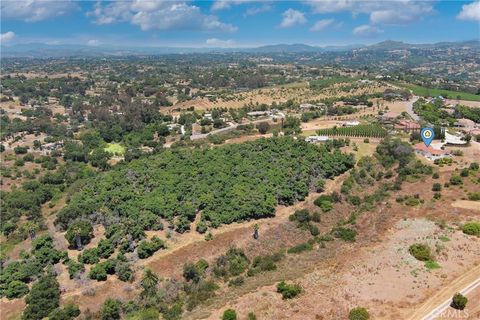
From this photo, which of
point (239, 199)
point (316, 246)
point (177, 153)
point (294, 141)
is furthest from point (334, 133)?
point (316, 246)

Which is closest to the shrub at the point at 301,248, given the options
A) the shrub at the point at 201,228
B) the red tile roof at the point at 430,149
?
the shrub at the point at 201,228

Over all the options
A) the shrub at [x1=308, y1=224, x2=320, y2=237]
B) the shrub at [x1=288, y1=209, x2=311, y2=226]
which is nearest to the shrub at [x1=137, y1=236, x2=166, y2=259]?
the shrub at [x1=288, y1=209, x2=311, y2=226]

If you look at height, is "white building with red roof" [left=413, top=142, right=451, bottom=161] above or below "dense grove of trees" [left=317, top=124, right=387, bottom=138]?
below

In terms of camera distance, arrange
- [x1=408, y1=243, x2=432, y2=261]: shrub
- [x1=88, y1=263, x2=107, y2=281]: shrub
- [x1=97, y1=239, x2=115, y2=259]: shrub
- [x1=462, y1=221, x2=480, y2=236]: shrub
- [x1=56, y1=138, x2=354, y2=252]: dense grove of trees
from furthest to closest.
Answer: [x1=56, y1=138, x2=354, y2=252]: dense grove of trees, [x1=97, y1=239, x2=115, y2=259]: shrub, [x1=88, y1=263, x2=107, y2=281]: shrub, [x1=462, y1=221, x2=480, y2=236]: shrub, [x1=408, y1=243, x2=432, y2=261]: shrub

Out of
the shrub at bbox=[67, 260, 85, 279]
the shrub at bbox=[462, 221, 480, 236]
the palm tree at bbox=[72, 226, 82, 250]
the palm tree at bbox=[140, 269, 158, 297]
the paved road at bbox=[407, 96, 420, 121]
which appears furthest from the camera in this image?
the paved road at bbox=[407, 96, 420, 121]

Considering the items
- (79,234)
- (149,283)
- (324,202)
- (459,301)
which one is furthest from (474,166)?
(79,234)

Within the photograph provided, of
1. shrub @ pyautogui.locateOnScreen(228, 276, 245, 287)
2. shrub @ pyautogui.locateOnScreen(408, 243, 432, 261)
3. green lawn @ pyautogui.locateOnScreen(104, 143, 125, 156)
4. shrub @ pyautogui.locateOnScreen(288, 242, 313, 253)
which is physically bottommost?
→ green lawn @ pyautogui.locateOnScreen(104, 143, 125, 156)

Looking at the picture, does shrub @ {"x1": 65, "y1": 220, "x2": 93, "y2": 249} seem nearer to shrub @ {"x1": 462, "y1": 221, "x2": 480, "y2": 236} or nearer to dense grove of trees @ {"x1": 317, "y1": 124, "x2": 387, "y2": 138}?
shrub @ {"x1": 462, "y1": 221, "x2": 480, "y2": 236}
